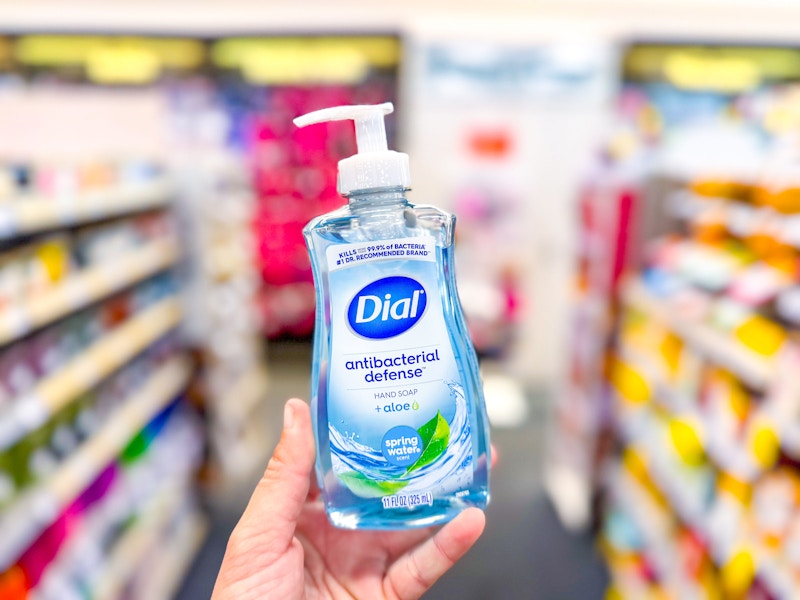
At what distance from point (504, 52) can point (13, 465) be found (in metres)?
3.72

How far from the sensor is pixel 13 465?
1.46 metres

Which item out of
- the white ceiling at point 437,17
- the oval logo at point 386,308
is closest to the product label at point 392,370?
the oval logo at point 386,308

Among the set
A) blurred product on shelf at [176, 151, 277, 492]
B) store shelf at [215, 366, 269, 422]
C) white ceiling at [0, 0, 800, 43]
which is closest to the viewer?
blurred product on shelf at [176, 151, 277, 492]

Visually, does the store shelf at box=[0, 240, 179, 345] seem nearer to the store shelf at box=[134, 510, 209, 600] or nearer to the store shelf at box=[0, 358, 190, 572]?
the store shelf at box=[0, 358, 190, 572]

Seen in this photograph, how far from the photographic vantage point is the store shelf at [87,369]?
1.45 m

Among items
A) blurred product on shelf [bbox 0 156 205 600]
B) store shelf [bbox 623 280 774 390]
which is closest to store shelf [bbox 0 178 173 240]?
blurred product on shelf [bbox 0 156 205 600]

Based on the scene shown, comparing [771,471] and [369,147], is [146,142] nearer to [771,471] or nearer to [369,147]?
[369,147]

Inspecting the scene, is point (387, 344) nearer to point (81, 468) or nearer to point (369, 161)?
point (369, 161)

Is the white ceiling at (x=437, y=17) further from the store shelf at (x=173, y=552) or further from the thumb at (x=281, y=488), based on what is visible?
the thumb at (x=281, y=488)

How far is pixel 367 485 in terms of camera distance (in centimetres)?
71

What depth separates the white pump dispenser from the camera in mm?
669

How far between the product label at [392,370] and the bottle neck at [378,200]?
0.14 ft

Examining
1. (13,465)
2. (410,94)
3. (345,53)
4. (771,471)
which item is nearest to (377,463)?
(771,471)

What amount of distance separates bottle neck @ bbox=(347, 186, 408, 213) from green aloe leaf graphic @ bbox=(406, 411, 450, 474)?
24 cm
